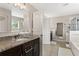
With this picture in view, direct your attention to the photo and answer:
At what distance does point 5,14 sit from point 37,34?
1480 millimetres

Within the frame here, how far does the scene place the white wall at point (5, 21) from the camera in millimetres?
2197

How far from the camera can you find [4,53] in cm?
152

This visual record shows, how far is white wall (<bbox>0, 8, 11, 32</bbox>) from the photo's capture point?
7.21ft

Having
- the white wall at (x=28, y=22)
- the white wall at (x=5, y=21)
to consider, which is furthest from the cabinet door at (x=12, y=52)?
the white wall at (x=28, y=22)

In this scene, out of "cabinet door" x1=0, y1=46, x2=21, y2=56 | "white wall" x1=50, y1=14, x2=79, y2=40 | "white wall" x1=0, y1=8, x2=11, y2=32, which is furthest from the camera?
"white wall" x1=50, y1=14, x2=79, y2=40

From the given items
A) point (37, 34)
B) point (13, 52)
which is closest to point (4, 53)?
point (13, 52)

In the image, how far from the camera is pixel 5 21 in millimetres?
2264

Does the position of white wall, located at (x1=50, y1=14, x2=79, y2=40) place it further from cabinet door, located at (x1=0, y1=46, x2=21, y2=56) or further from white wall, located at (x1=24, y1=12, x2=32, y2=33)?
cabinet door, located at (x1=0, y1=46, x2=21, y2=56)

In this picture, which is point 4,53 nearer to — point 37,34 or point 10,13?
point 10,13

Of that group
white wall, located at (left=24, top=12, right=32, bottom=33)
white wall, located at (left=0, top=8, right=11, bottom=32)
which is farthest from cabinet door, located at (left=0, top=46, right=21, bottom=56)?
white wall, located at (left=24, top=12, right=32, bottom=33)

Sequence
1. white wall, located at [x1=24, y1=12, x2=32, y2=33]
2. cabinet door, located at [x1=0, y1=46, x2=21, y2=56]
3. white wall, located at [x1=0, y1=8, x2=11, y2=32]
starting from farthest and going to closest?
white wall, located at [x1=24, y1=12, x2=32, y2=33], white wall, located at [x1=0, y1=8, x2=11, y2=32], cabinet door, located at [x1=0, y1=46, x2=21, y2=56]

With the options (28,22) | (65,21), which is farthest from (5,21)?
(65,21)

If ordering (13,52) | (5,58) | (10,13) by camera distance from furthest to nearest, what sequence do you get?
(10,13)
(13,52)
(5,58)

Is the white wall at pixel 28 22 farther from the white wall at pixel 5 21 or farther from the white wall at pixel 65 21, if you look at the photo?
the white wall at pixel 65 21
